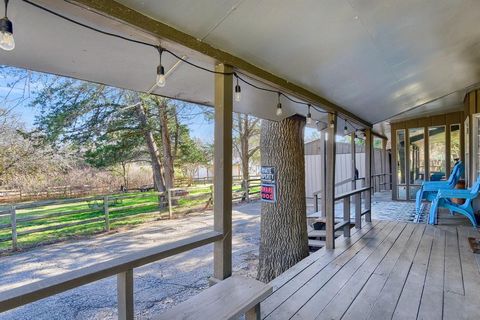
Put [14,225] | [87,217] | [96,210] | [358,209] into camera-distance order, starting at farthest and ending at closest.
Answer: [96,210]
[87,217]
[14,225]
[358,209]

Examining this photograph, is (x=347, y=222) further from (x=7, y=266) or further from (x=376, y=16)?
(x=7, y=266)

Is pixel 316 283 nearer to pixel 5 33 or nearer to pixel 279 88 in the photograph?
pixel 279 88

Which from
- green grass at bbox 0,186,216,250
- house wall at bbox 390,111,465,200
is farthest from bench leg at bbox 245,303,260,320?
house wall at bbox 390,111,465,200

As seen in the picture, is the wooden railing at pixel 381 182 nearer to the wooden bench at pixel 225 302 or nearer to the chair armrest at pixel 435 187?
the chair armrest at pixel 435 187

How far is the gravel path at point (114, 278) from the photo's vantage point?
341cm

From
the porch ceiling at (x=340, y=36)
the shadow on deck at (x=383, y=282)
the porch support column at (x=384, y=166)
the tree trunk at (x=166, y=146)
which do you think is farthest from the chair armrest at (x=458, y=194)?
the tree trunk at (x=166, y=146)

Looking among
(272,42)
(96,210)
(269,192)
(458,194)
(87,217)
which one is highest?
(272,42)

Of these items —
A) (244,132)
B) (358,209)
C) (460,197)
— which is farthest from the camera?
(244,132)

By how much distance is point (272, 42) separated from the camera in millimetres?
1887

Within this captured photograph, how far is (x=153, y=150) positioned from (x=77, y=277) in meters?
9.76

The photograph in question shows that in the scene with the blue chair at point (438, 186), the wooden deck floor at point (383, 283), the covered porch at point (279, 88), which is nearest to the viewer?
the covered porch at point (279, 88)

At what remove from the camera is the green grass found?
20.3ft

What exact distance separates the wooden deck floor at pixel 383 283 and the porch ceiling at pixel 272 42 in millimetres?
1826

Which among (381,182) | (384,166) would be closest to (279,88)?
(381,182)
